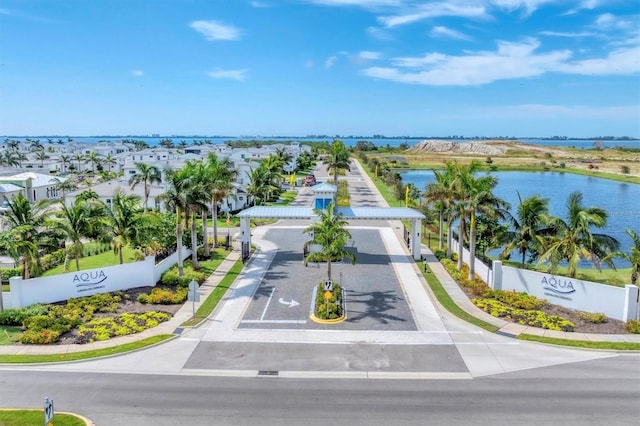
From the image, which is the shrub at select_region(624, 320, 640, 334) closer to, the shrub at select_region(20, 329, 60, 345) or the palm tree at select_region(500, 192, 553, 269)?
the palm tree at select_region(500, 192, 553, 269)

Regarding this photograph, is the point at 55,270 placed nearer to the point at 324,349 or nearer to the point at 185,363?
the point at 185,363

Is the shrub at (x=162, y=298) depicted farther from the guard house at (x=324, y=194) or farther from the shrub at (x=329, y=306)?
the guard house at (x=324, y=194)

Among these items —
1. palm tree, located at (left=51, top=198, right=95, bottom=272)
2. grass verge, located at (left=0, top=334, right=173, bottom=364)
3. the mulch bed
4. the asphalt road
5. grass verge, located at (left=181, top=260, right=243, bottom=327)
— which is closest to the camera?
the asphalt road

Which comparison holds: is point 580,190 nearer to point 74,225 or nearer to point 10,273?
point 74,225

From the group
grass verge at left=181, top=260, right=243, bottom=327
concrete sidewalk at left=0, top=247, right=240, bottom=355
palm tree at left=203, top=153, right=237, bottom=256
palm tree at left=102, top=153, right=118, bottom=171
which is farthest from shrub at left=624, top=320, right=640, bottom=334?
palm tree at left=102, top=153, right=118, bottom=171

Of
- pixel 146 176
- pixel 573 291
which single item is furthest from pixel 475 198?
pixel 146 176
